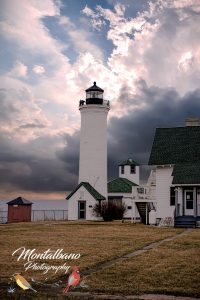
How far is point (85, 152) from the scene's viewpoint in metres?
49.0

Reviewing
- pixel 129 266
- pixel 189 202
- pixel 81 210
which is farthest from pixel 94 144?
pixel 129 266

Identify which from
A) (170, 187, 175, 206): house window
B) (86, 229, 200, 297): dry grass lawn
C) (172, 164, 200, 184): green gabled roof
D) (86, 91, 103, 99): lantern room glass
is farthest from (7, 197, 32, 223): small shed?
(86, 229, 200, 297): dry grass lawn

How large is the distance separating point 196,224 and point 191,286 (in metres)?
24.0

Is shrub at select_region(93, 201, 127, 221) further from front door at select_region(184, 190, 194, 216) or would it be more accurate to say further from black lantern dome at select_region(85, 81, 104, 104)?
front door at select_region(184, 190, 194, 216)

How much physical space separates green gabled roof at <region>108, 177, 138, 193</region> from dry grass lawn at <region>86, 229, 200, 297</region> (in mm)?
38908

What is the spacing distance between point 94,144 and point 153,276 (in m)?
36.8

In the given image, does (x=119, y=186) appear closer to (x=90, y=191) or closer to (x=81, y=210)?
(x=81, y=210)

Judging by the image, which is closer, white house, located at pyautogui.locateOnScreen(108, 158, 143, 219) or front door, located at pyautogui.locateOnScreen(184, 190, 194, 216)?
front door, located at pyautogui.locateOnScreen(184, 190, 194, 216)

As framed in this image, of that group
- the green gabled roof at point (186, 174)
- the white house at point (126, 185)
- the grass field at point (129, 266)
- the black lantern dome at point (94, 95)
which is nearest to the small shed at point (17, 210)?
the white house at point (126, 185)

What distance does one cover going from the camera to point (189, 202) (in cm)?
3550

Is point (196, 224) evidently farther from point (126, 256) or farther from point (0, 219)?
point (0, 219)

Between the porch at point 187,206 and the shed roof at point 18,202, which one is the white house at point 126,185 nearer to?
the shed roof at point 18,202

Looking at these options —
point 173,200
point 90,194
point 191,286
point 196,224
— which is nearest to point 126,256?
point 191,286

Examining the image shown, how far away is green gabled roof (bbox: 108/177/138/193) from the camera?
56250 millimetres
